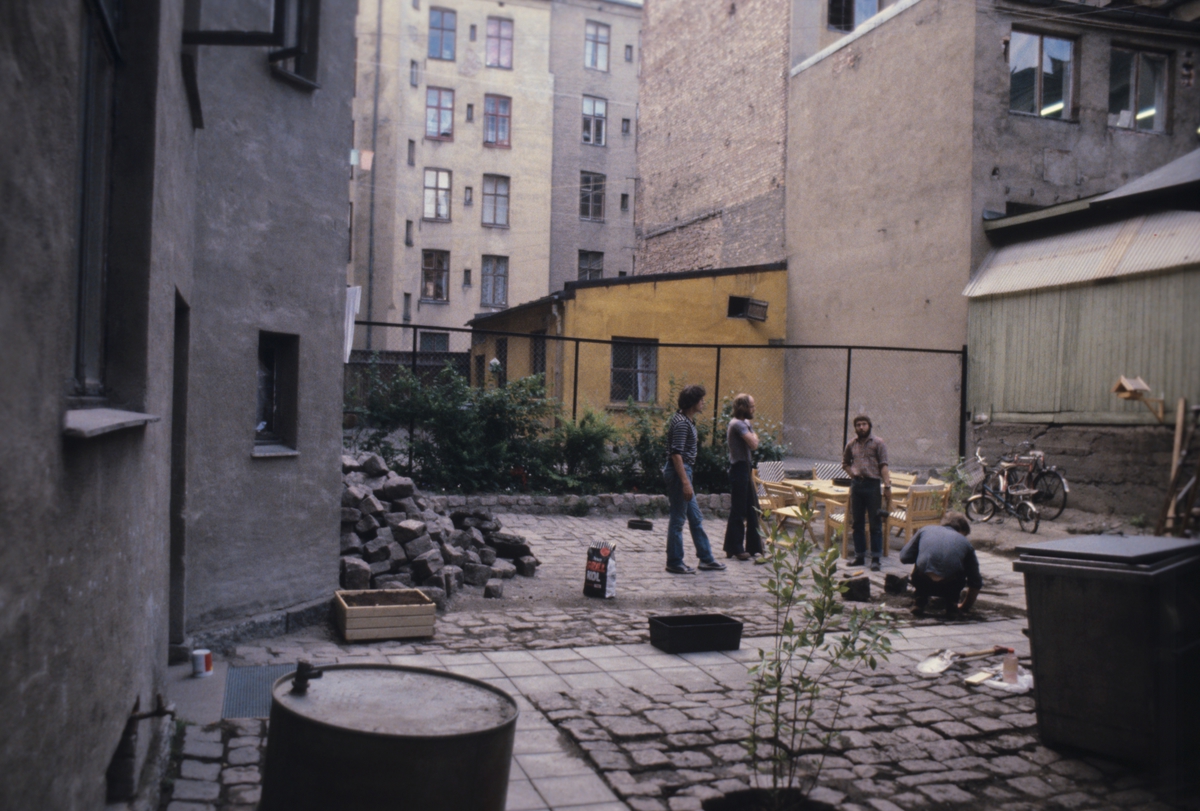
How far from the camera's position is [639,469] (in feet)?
50.0

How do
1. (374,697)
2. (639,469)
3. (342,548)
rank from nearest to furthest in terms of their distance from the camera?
1. (374,697)
2. (342,548)
3. (639,469)

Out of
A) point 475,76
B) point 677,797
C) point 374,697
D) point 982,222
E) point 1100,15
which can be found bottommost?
point 677,797

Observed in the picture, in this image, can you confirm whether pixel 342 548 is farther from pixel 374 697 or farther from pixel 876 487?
pixel 876 487

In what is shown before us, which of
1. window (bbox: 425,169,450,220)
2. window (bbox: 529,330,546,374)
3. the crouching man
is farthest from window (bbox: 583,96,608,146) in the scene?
the crouching man

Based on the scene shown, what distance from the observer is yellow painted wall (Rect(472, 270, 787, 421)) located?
20.6m

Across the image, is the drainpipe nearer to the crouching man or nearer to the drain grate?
the crouching man

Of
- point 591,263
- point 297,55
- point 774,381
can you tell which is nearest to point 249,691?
point 297,55

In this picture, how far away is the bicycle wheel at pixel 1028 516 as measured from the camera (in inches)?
179

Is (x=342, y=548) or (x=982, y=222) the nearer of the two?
(x=982, y=222)

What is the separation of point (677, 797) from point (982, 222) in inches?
126

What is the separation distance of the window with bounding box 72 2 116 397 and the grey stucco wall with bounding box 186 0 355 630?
7.91 feet

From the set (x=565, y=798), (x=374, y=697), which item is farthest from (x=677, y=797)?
(x=374, y=697)

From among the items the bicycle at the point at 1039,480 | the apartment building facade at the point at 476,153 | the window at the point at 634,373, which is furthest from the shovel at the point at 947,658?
the apartment building facade at the point at 476,153

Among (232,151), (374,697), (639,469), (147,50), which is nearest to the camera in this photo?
(374,697)
